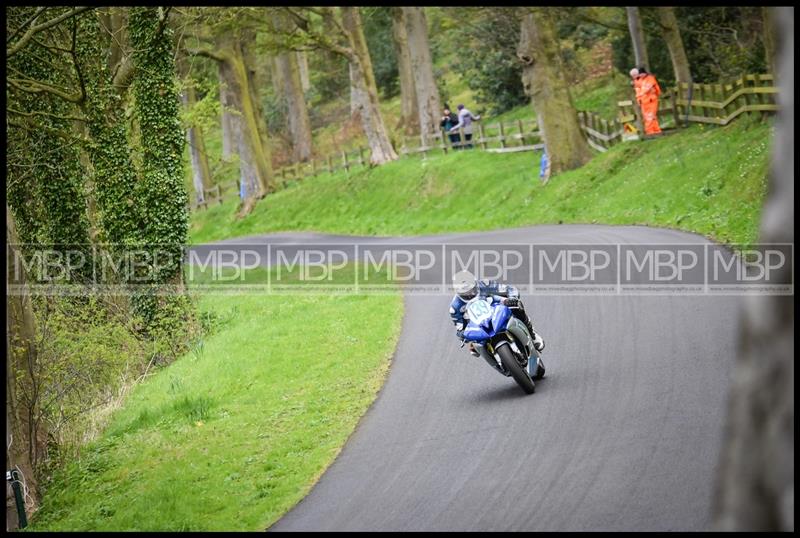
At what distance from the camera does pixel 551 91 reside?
3431 centimetres

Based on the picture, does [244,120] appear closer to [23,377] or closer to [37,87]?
[37,87]

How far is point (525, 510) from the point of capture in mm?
9570

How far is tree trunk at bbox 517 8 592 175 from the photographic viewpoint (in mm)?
34125

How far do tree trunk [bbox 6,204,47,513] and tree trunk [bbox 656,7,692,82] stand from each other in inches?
881

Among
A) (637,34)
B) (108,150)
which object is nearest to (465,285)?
(108,150)

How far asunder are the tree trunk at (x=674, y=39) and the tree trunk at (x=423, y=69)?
1588cm

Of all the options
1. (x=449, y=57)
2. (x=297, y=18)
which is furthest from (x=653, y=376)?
(x=449, y=57)

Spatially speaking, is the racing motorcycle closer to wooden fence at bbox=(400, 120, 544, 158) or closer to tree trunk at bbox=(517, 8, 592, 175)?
tree trunk at bbox=(517, 8, 592, 175)

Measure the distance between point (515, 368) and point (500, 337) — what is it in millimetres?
435

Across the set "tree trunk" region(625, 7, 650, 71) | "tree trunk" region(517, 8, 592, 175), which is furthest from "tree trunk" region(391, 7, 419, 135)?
"tree trunk" region(625, 7, 650, 71)

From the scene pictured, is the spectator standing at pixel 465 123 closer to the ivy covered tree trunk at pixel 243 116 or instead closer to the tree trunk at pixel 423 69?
the tree trunk at pixel 423 69

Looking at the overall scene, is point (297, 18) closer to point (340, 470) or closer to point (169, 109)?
point (169, 109)

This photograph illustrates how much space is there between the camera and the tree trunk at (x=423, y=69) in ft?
153

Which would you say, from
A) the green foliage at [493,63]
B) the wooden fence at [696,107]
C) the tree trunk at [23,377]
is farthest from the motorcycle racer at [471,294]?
the green foliage at [493,63]
